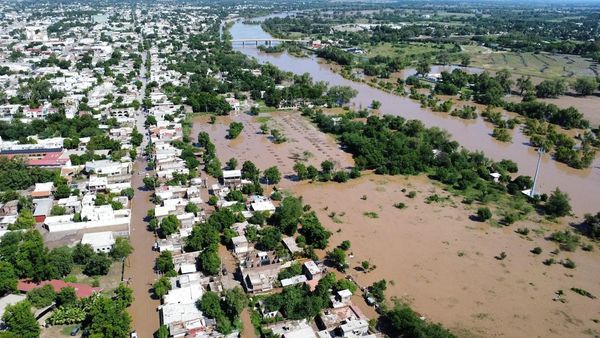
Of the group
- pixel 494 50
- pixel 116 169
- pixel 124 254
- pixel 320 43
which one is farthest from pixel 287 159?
pixel 494 50

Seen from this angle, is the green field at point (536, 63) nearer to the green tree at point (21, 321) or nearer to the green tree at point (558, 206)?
the green tree at point (558, 206)

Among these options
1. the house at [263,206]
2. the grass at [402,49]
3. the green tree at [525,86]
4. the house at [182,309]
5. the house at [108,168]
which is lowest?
the house at [182,309]

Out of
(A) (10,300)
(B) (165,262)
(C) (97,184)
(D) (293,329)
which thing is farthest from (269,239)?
(C) (97,184)

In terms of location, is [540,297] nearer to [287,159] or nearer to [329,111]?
[287,159]

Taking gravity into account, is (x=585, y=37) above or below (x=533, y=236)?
above

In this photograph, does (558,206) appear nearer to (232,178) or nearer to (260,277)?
(260,277)

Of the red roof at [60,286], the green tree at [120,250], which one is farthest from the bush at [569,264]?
the red roof at [60,286]

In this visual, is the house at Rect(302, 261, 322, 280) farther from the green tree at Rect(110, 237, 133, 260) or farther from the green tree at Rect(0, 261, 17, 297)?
the green tree at Rect(0, 261, 17, 297)
